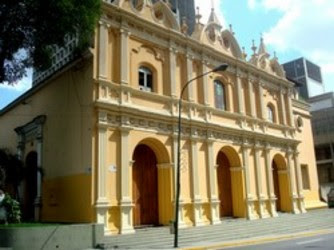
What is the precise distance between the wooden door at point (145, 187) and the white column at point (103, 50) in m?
4.17

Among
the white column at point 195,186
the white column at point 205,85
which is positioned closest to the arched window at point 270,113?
the white column at point 205,85

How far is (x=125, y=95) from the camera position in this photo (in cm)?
1761

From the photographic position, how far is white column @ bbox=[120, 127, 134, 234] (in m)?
16.1

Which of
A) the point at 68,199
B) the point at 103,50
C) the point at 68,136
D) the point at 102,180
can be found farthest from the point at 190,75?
the point at 68,199

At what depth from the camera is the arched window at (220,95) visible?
23.1m

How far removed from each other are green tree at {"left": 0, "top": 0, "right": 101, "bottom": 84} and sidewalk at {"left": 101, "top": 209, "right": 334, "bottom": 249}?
794 cm

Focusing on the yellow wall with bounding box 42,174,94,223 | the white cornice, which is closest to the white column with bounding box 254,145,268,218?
the white cornice

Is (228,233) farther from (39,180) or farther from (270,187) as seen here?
(39,180)

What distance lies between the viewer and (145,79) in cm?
1927

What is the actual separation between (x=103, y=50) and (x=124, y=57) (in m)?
1.13

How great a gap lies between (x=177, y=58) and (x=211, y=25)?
4.76m

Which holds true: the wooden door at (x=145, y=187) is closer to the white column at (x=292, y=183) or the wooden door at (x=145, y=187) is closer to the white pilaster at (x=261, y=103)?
the white pilaster at (x=261, y=103)

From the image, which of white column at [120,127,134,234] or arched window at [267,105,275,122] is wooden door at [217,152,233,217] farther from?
white column at [120,127,134,234]

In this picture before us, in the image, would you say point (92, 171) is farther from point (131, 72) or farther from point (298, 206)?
point (298, 206)
